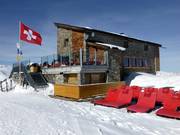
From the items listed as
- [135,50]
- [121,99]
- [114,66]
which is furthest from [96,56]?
[121,99]

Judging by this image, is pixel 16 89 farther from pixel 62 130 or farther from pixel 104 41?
pixel 62 130

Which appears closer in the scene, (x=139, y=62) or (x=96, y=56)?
(x=96, y=56)

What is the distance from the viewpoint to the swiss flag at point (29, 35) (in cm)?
2247

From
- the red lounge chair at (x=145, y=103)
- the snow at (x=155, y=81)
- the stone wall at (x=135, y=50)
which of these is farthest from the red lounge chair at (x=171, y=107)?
the stone wall at (x=135, y=50)

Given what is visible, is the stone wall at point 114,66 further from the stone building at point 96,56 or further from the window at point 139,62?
the window at point 139,62

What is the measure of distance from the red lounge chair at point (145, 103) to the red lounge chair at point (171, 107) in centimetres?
78

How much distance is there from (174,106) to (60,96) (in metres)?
8.63

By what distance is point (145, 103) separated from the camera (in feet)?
49.1

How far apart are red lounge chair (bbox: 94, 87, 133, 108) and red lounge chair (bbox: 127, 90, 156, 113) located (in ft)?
2.91

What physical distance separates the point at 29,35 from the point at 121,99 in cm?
1131

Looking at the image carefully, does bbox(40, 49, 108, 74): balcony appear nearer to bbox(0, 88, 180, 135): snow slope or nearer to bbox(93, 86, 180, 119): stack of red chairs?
bbox(93, 86, 180, 119): stack of red chairs

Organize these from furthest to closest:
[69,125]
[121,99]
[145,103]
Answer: [121,99] → [145,103] → [69,125]

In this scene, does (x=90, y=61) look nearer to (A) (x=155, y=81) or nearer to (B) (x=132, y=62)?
(A) (x=155, y=81)

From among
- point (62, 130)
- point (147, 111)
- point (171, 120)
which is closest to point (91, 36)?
point (147, 111)
